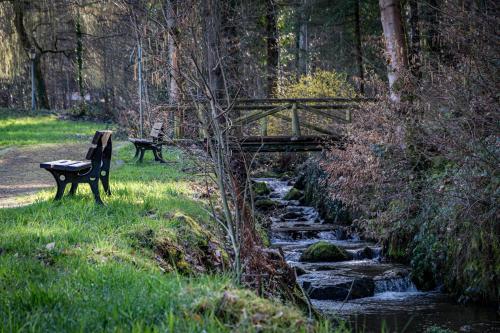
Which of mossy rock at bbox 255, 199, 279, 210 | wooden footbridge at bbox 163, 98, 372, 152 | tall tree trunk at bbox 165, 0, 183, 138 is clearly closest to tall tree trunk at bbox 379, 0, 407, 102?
wooden footbridge at bbox 163, 98, 372, 152

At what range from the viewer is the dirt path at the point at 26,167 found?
466 inches

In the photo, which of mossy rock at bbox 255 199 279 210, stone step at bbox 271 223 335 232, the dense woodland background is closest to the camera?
the dense woodland background

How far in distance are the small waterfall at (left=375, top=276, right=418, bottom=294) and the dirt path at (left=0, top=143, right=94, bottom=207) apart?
635cm

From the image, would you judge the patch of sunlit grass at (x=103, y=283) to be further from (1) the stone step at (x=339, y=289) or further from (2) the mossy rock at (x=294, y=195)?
(2) the mossy rock at (x=294, y=195)

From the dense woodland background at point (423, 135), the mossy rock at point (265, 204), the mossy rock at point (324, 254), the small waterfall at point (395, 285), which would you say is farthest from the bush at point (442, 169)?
the mossy rock at point (265, 204)

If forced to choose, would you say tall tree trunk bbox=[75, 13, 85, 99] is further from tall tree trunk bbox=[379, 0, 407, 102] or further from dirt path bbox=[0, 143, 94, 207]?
tall tree trunk bbox=[379, 0, 407, 102]

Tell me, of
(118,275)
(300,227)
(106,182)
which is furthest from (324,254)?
(118,275)

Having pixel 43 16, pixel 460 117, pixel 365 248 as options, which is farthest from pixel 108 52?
pixel 460 117

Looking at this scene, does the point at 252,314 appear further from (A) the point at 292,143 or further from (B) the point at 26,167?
(A) the point at 292,143

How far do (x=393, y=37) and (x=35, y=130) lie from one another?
19055mm

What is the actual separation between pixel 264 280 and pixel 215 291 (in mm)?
1928

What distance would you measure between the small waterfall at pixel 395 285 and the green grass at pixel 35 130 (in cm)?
1488

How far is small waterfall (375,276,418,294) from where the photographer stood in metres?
11.5

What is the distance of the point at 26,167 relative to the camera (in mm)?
15961
